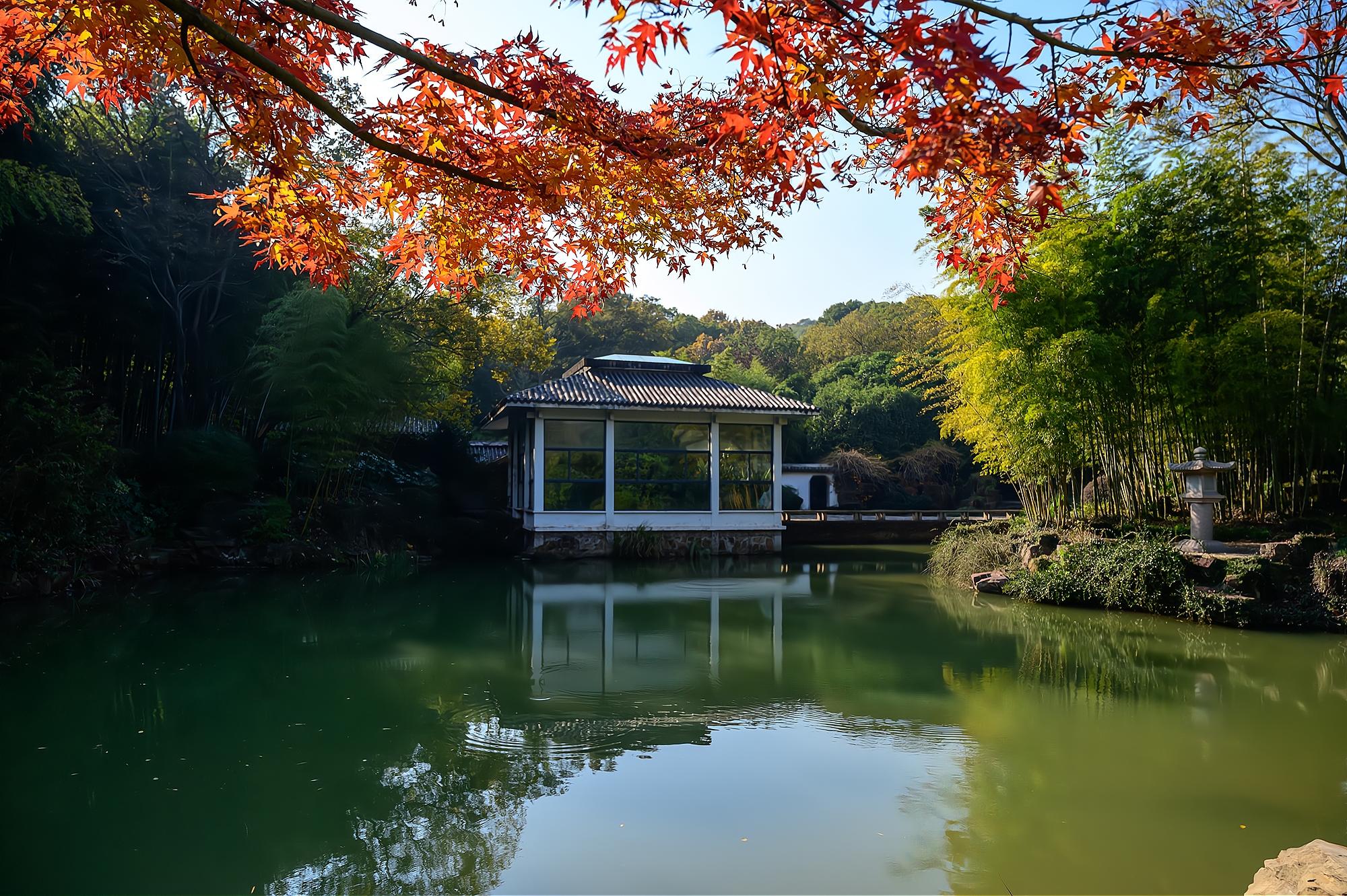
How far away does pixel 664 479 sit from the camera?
14.0 metres

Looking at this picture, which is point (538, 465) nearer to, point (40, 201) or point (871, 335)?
point (40, 201)

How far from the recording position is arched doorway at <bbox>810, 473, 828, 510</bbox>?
21.6m

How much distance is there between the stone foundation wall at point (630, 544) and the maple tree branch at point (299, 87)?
10.5 meters

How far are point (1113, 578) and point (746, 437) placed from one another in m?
7.37

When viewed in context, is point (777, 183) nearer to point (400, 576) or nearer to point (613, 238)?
point (613, 238)

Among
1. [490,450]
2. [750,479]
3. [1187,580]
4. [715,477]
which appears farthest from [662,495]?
[490,450]

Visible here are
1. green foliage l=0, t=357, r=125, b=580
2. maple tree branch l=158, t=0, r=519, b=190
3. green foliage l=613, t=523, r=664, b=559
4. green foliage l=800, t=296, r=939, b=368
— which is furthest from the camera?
green foliage l=800, t=296, r=939, b=368

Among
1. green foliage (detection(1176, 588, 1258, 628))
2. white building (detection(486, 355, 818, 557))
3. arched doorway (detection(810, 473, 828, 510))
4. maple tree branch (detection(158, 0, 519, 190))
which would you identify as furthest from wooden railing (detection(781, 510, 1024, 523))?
maple tree branch (detection(158, 0, 519, 190))

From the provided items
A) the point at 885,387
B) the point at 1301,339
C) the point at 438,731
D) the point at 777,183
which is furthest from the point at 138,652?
the point at 885,387

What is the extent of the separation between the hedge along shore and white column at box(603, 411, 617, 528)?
20.2 feet

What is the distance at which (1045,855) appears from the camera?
278cm

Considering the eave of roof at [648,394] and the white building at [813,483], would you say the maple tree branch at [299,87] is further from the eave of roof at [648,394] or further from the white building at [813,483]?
the white building at [813,483]

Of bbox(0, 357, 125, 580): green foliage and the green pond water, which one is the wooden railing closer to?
the green pond water

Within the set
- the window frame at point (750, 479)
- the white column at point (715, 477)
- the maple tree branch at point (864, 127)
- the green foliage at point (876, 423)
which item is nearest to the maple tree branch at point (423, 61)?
the maple tree branch at point (864, 127)
